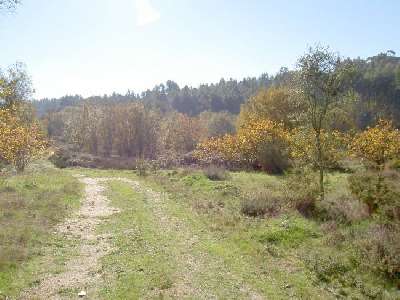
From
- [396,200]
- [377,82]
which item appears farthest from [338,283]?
[377,82]

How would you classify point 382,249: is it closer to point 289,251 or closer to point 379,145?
point 289,251

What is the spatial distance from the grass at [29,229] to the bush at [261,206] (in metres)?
8.94

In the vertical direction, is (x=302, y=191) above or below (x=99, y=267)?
above

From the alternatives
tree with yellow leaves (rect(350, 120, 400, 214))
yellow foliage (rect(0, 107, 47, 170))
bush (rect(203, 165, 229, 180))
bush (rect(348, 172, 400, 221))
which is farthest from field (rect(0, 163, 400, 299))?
tree with yellow leaves (rect(350, 120, 400, 214))

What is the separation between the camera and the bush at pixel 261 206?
770 inches

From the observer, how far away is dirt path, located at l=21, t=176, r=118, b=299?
1105 centimetres

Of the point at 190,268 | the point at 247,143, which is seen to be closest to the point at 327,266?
the point at 190,268

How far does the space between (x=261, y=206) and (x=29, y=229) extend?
35.0ft

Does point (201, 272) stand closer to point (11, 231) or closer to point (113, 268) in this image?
point (113, 268)

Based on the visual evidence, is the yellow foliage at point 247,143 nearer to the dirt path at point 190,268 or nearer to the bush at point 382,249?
the dirt path at point 190,268

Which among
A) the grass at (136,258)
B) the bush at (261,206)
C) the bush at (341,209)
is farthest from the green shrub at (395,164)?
the grass at (136,258)

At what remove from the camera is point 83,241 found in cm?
1582

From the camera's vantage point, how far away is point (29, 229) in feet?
53.0

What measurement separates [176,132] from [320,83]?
171 ft
